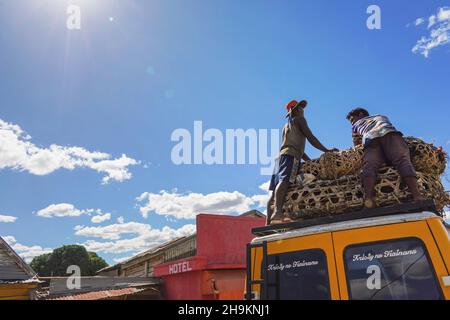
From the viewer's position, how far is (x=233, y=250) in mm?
11914

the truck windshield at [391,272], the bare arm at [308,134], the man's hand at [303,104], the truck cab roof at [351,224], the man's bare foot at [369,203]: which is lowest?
the truck windshield at [391,272]

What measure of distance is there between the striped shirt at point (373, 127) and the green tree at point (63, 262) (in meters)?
47.9

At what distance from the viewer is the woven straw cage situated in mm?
3299

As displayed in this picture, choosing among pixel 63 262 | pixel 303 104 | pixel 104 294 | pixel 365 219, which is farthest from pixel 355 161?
pixel 63 262

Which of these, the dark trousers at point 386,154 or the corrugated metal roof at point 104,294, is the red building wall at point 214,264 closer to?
the corrugated metal roof at point 104,294

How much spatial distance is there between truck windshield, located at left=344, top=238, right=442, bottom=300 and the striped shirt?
1.17m

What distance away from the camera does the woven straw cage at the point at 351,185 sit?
330 cm

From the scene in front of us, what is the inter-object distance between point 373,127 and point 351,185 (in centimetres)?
61

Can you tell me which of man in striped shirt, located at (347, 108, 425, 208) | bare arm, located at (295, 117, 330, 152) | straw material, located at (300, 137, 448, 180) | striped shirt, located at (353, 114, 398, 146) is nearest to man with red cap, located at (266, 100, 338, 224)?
bare arm, located at (295, 117, 330, 152)

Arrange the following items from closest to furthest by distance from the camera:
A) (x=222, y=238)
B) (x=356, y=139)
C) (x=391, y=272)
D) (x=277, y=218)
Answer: (x=391, y=272) → (x=277, y=218) → (x=356, y=139) → (x=222, y=238)

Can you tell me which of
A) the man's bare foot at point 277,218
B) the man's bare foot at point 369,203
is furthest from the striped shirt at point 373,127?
the man's bare foot at point 277,218

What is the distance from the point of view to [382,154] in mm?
3477

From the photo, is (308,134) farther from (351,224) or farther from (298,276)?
(298,276)
